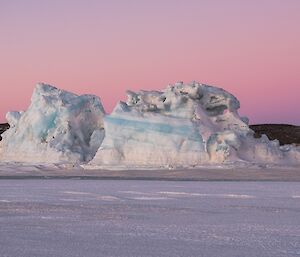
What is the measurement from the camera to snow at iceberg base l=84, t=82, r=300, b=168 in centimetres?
1914

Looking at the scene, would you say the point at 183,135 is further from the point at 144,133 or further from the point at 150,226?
the point at 150,226

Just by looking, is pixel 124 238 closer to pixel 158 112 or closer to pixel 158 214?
pixel 158 214

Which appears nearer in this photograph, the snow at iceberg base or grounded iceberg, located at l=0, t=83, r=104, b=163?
the snow at iceberg base

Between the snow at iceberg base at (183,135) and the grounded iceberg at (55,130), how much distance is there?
1.90m

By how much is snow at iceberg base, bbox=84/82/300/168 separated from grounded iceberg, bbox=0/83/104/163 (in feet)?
6.22

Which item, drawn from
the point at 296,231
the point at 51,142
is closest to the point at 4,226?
the point at 296,231

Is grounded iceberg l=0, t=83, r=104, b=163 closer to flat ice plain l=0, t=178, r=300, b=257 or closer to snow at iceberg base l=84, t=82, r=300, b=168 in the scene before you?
snow at iceberg base l=84, t=82, r=300, b=168

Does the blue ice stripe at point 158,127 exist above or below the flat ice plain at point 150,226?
below

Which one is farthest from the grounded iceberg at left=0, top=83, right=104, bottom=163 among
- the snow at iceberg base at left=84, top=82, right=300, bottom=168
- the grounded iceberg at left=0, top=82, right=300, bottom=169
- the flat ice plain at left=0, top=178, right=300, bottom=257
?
the flat ice plain at left=0, top=178, right=300, bottom=257

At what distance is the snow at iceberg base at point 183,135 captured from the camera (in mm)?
19141

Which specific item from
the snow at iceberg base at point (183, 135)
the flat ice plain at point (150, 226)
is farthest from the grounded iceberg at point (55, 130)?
the flat ice plain at point (150, 226)

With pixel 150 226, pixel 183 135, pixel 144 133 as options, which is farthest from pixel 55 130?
pixel 150 226

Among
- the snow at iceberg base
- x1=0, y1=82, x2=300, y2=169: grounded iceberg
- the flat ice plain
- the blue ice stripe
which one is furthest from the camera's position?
the blue ice stripe

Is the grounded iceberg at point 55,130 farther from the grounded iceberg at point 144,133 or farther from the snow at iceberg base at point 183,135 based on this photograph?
the snow at iceberg base at point 183,135
